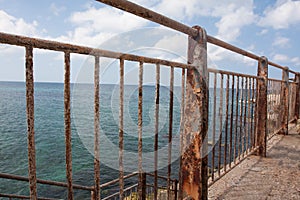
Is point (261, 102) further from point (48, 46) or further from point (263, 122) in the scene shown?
point (48, 46)

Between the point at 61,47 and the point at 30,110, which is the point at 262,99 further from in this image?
the point at 30,110

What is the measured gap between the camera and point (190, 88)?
183cm

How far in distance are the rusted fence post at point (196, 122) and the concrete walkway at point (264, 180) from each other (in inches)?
22.5

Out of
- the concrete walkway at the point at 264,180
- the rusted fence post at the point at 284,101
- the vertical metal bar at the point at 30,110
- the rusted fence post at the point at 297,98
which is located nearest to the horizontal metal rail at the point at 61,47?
the vertical metal bar at the point at 30,110

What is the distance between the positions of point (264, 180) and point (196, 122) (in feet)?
5.02

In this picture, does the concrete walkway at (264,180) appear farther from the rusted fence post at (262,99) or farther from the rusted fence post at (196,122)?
the rusted fence post at (196,122)

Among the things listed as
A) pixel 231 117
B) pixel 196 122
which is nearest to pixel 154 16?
pixel 196 122

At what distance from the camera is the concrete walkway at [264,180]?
237cm

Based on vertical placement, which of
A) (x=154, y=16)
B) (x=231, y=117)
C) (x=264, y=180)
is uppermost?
(x=154, y=16)

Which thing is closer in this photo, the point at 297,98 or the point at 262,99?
the point at 262,99

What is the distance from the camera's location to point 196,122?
1.81m

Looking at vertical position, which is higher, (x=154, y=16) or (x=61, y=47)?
(x=154, y=16)

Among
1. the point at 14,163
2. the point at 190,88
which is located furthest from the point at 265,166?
the point at 14,163

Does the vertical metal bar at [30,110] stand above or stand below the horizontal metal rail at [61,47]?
below
